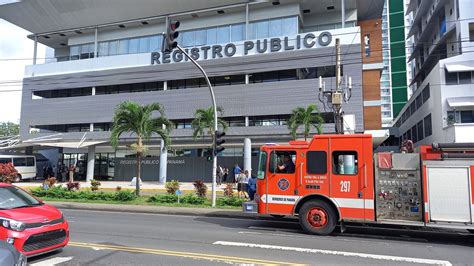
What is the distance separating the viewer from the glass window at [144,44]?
144 ft

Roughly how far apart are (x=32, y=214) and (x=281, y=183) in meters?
6.78

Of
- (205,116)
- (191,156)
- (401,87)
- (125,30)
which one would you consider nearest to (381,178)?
(205,116)

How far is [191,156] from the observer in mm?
38281

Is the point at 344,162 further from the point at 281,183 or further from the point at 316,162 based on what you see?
the point at 281,183

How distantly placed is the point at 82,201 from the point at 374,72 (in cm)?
3644

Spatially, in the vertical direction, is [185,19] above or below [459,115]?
above

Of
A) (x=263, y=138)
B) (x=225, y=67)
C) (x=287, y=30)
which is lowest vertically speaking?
(x=263, y=138)

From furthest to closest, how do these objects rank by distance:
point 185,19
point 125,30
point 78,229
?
1. point 125,30
2. point 185,19
3. point 78,229

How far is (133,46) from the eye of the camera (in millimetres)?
44906

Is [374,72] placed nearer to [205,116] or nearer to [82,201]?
[205,116]

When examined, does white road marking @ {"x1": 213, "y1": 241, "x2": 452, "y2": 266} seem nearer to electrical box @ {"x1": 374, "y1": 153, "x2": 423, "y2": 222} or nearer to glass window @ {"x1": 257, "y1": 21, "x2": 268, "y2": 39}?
electrical box @ {"x1": 374, "y1": 153, "x2": 423, "y2": 222}

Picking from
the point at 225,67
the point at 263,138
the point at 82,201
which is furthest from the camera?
the point at 225,67

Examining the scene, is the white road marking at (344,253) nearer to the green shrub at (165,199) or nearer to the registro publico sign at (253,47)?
the green shrub at (165,199)

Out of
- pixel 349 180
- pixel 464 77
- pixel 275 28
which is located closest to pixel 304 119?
pixel 275 28
